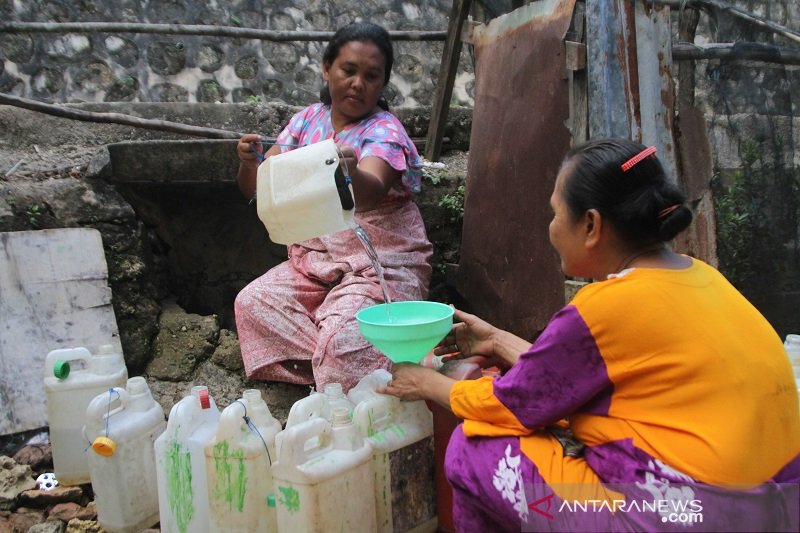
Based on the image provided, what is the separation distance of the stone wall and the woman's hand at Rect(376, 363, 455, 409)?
14.7 ft

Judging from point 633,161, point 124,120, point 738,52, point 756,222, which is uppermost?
point 124,120

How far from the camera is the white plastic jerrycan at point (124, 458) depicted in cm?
228

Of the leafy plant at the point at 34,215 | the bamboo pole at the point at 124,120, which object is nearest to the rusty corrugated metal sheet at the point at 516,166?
the bamboo pole at the point at 124,120

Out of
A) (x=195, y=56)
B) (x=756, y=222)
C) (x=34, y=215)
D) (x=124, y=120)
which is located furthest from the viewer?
(x=195, y=56)

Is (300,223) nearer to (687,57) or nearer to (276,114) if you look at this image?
(687,57)

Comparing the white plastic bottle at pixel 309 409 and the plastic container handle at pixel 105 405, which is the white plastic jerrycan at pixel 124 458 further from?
the white plastic bottle at pixel 309 409

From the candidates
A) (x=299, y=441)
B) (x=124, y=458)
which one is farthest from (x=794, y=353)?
(x=124, y=458)

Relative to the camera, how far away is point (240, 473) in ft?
6.48

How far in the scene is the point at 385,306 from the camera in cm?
231

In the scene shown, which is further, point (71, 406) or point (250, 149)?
point (250, 149)

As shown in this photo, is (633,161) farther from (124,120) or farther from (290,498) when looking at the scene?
(124,120)

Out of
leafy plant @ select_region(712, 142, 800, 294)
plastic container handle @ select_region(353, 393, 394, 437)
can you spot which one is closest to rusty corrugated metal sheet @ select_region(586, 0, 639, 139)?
leafy plant @ select_region(712, 142, 800, 294)

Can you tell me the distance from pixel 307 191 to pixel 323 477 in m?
0.89

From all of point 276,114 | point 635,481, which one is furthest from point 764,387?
point 276,114
